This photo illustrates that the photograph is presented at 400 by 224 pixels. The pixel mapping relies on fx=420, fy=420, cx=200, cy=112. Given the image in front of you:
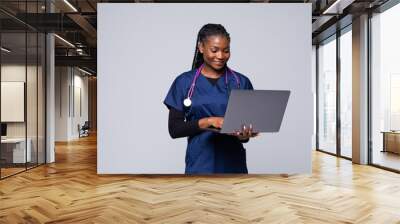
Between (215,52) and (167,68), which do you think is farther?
(167,68)

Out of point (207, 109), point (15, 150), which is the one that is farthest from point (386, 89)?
point (15, 150)

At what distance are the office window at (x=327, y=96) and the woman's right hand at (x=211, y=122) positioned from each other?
7.24 metres

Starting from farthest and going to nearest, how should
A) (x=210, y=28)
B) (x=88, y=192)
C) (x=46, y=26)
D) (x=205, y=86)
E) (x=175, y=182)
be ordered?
(x=46, y=26)
(x=175, y=182)
(x=88, y=192)
(x=210, y=28)
(x=205, y=86)

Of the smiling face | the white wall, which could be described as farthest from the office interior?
the white wall

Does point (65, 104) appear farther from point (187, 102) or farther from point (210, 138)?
point (210, 138)

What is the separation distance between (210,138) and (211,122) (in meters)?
0.37

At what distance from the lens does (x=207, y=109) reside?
174 inches

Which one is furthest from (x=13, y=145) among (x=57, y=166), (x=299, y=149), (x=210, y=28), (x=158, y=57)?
(x=299, y=149)

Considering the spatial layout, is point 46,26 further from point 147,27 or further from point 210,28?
point 210,28

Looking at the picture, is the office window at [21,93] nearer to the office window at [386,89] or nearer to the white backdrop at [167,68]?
the white backdrop at [167,68]

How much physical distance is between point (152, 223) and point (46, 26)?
5778mm

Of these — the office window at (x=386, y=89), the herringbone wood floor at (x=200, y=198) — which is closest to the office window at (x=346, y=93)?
Result: the office window at (x=386, y=89)

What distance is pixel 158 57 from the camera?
6.80m

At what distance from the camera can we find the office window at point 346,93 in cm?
956
